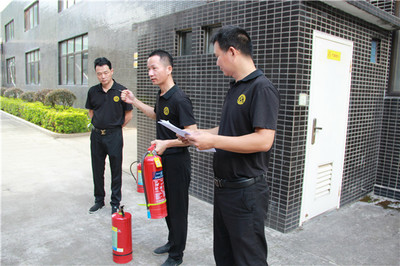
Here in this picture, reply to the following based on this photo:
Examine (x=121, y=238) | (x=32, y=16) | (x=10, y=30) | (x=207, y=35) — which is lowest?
(x=121, y=238)

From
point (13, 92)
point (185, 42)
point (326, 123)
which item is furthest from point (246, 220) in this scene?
point (13, 92)

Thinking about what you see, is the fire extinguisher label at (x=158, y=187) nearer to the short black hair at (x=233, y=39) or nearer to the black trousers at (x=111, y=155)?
the short black hair at (x=233, y=39)

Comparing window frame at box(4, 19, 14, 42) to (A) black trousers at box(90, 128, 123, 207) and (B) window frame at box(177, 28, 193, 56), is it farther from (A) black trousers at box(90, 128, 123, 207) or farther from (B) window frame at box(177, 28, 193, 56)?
(A) black trousers at box(90, 128, 123, 207)

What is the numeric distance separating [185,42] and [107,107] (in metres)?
2.01

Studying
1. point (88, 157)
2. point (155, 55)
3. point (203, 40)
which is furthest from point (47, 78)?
point (155, 55)

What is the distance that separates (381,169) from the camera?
17.2ft

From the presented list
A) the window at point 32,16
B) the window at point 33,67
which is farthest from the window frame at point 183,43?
the window at point 32,16

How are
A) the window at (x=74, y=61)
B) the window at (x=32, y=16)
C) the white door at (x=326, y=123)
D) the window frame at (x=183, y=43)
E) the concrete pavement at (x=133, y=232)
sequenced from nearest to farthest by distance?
the concrete pavement at (x=133, y=232) < the white door at (x=326, y=123) < the window frame at (x=183, y=43) < the window at (x=74, y=61) < the window at (x=32, y=16)

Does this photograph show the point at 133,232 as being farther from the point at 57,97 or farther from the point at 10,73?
the point at 10,73

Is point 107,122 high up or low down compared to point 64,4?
down

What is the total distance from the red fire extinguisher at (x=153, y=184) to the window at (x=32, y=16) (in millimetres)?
24468

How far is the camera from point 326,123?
410 centimetres

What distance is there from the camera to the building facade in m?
3.63

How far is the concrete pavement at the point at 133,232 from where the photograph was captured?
3172 millimetres
